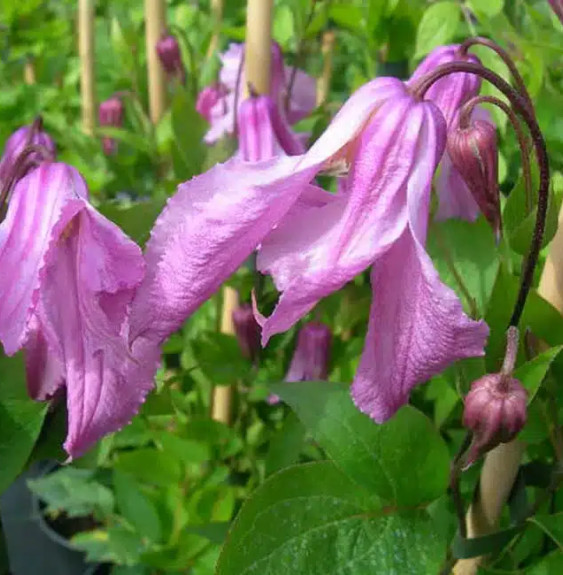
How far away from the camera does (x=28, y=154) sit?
479 mm

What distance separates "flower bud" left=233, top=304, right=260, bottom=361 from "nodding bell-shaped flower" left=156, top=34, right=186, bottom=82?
394 millimetres

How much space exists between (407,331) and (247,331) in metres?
0.48

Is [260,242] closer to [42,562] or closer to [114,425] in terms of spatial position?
[114,425]

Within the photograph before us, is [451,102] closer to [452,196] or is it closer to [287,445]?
[452,196]

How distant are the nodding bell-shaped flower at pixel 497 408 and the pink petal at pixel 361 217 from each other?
3.7 inches

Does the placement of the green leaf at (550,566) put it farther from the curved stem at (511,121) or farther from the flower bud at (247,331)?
the flower bud at (247,331)

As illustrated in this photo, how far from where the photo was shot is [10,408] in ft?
1.70


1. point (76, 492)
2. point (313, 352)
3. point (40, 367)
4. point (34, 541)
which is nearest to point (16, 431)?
point (40, 367)

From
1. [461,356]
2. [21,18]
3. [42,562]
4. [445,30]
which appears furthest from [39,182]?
[21,18]

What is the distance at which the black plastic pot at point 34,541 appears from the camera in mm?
1318

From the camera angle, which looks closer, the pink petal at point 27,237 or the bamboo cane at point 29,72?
the pink petal at point 27,237

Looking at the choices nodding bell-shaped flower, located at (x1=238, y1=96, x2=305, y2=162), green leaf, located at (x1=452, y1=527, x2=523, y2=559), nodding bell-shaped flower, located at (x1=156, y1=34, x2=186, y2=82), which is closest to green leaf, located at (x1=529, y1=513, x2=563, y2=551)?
green leaf, located at (x1=452, y1=527, x2=523, y2=559)

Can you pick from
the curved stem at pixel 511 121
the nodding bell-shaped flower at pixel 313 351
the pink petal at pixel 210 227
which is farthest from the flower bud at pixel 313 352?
the pink petal at pixel 210 227

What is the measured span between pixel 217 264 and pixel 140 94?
3.39ft
